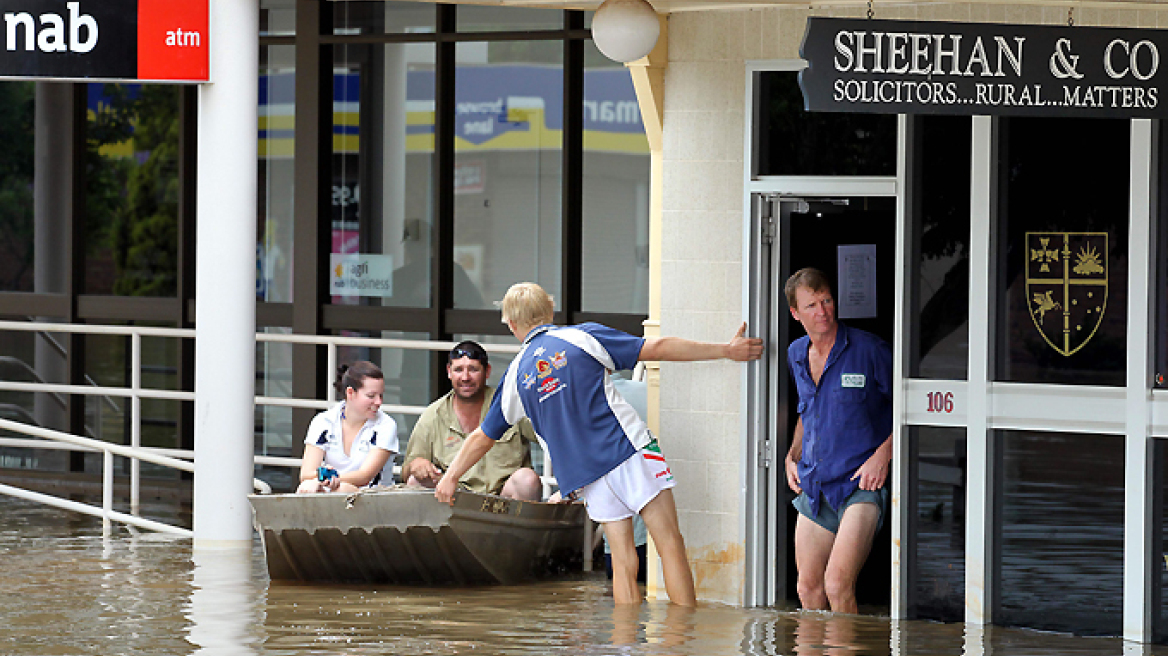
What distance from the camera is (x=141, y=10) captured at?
8.66 metres

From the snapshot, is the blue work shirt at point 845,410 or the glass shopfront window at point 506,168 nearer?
the blue work shirt at point 845,410

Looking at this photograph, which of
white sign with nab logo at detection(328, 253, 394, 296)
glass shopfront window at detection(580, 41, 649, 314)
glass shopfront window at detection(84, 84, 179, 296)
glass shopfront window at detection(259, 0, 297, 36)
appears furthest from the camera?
glass shopfront window at detection(84, 84, 179, 296)

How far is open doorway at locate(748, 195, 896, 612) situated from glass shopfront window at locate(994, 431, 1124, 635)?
2.34ft

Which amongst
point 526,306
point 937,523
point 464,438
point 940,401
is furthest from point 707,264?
point 464,438

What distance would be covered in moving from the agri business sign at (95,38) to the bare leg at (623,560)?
3.27 metres

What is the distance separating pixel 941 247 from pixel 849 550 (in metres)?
1.33

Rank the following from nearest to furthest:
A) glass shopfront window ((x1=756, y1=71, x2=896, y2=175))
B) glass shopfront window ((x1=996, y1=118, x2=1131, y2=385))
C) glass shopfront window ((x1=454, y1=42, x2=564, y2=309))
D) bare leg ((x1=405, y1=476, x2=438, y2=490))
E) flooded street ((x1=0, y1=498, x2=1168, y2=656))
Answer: flooded street ((x1=0, y1=498, x2=1168, y2=656)) → glass shopfront window ((x1=996, y1=118, x2=1131, y2=385)) → glass shopfront window ((x1=756, y1=71, x2=896, y2=175)) → bare leg ((x1=405, y1=476, x2=438, y2=490)) → glass shopfront window ((x1=454, y1=42, x2=564, y2=309))

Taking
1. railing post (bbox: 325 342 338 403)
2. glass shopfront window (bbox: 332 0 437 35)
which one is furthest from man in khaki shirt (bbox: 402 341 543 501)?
glass shopfront window (bbox: 332 0 437 35)

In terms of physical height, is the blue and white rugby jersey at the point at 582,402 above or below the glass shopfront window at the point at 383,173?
below

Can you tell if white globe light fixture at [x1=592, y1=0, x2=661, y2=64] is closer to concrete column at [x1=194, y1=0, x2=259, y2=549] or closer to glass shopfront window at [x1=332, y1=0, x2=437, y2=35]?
concrete column at [x1=194, y1=0, x2=259, y2=549]

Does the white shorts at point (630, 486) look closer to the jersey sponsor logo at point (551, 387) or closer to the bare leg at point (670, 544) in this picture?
the bare leg at point (670, 544)

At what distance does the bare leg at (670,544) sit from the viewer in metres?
7.49

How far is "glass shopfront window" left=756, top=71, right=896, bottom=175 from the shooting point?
24.2ft

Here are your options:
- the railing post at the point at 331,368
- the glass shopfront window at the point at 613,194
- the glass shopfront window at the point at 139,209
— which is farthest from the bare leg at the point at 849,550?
the glass shopfront window at the point at 139,209
